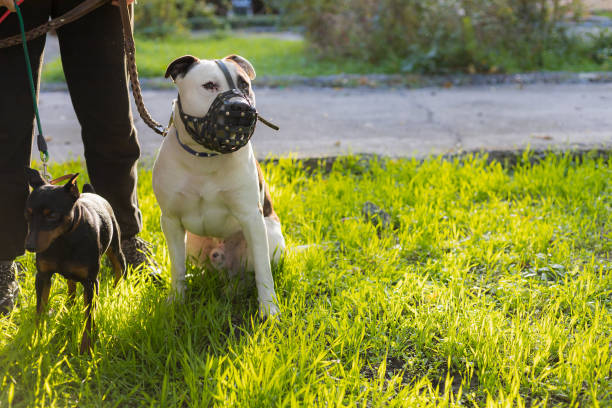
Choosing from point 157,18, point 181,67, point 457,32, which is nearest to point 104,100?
point 181,67

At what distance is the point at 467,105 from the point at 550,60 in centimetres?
293

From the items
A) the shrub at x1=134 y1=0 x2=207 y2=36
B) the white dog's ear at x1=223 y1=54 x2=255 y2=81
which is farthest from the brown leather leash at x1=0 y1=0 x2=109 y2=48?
the shrub at x1=134 y1=0 x2=207 y2=36

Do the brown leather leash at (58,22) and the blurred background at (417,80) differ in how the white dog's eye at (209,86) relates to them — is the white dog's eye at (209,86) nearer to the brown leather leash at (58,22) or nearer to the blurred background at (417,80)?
the brown leather leash at (58,22)

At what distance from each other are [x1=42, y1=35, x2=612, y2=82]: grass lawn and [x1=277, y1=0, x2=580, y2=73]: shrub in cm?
14

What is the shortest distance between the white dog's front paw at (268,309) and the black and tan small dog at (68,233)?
712 mm

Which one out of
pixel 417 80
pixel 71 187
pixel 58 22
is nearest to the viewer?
pixel 71 187

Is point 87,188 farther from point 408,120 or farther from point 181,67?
point 408,120

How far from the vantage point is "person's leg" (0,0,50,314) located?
2502 mm

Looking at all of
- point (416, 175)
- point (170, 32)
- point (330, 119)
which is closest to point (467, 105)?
point (330, 119)

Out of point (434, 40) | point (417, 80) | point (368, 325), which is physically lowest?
point (368, 325)

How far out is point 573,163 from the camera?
4.57 m

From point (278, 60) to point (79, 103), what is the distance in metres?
8.12

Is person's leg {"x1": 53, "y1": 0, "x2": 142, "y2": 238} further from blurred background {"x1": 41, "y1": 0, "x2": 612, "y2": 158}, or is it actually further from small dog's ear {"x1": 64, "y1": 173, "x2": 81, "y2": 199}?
blurred background {"x1": 41, "y1": 0, "x2": 612, "y2": 158}

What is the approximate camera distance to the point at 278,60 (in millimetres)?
10602
